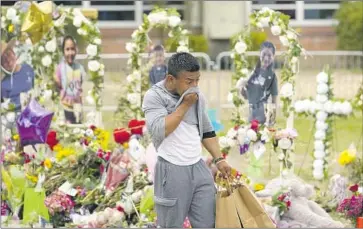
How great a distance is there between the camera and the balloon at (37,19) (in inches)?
368

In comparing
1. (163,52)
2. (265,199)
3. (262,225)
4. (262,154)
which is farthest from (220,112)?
(262,225)

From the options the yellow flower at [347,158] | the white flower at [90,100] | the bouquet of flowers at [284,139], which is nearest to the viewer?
the bouquet of flowers at [284,139]

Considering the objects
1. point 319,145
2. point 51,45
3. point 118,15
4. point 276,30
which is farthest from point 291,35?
point 118,15

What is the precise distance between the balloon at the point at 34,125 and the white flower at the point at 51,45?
2392 mm

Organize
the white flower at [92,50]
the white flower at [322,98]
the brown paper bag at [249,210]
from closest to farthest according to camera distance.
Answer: the brown paper bag at [249,210], the white flower at [322,98], the white flower at [92,50]

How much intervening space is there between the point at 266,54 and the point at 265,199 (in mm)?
2327

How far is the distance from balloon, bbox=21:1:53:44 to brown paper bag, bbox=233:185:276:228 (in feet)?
13.7

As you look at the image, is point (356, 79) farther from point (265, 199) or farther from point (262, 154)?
point (265, 199)

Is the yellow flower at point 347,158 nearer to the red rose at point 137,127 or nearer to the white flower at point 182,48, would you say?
the red rose at point 137,127

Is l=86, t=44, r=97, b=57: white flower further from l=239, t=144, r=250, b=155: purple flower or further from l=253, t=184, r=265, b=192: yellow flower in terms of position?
l=253, t=184, r=265, b=192: yellow flower

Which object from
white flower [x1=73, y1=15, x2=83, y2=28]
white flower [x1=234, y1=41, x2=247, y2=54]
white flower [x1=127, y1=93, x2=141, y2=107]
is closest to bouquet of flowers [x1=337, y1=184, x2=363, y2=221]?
white flower [x1=234, y1=41, x2=247, y2=54]

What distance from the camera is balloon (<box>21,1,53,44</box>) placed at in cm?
934

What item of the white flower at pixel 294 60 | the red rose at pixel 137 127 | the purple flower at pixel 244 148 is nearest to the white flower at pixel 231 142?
the purple flower at pixel 244 148

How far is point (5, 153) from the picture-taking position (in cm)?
844
